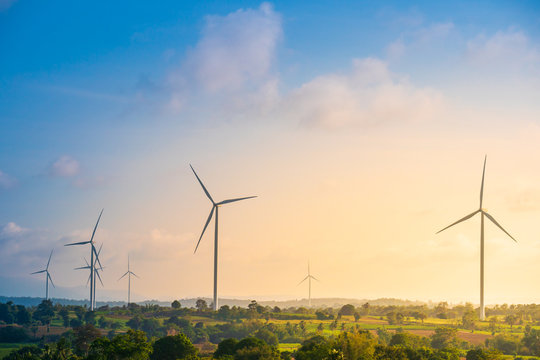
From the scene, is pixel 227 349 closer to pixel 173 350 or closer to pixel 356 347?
pixel 173 350

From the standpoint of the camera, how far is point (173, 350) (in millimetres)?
156750

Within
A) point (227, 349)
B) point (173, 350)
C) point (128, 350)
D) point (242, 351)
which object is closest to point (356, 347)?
point (242, 351)

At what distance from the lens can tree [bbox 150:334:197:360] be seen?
511 feet

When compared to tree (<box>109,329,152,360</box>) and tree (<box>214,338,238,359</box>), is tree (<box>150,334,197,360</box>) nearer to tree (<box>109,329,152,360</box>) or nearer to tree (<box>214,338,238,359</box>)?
tree (<box>214,338,238,359</box>)

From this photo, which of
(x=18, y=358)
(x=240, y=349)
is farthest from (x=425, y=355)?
(x=18, y=358)

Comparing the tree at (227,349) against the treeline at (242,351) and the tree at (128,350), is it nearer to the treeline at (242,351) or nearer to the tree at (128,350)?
the treeline at (242,351)

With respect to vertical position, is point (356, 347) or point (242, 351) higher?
point (356, 347)

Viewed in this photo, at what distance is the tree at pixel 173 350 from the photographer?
15588 cm

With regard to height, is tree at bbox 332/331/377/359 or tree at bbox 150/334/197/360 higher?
tree at bbox 332/331/377/359

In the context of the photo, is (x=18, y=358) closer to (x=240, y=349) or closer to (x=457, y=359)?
(x=240, y=349)

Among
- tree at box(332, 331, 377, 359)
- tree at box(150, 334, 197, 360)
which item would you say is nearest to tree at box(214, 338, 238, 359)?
tree at box(150, 334, 197, 360)

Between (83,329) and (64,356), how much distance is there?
22.1m

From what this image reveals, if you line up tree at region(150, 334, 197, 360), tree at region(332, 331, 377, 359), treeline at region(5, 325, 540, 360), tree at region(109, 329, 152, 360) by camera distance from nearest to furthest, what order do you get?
tree at region(109, 329, 152, 360), treeline at region(5, 325, 540, 360), tree at region(332, 331, 377, 359), tree at region(150, 334, 197, 360)

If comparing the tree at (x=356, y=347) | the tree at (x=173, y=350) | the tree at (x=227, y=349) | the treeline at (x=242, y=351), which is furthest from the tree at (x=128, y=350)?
the tree at (x=356, y=347)
